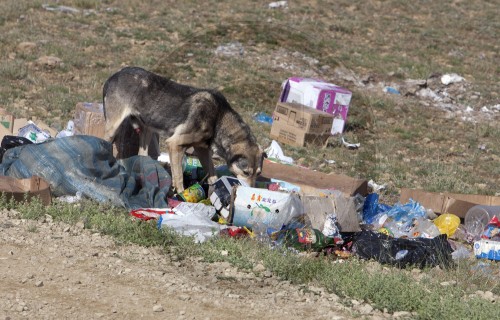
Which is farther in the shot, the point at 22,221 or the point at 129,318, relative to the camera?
the point at 22,221

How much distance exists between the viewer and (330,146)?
1227 cm

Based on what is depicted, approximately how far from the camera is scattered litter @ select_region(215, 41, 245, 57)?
1670cm

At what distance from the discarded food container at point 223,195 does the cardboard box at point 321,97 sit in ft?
16.4

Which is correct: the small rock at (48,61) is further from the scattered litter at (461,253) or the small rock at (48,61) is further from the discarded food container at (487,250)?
the discarded food container at (487,250)

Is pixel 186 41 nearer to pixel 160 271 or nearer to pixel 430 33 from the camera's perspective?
pixel 430 33

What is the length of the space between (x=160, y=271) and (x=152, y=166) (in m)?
2.45

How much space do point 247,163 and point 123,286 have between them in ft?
10.6

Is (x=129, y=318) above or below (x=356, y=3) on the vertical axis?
below

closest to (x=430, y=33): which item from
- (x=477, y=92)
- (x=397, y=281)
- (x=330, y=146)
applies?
(x=477, y=92)

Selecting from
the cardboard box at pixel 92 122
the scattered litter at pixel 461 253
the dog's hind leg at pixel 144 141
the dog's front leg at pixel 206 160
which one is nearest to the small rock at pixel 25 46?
the cardboard box at pixel 92 122

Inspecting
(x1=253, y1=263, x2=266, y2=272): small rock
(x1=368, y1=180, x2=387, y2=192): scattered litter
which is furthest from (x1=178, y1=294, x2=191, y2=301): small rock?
(x1=368, y1=180, x2=387, y2=192): scattered litter

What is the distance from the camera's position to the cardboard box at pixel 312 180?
28.5 ft

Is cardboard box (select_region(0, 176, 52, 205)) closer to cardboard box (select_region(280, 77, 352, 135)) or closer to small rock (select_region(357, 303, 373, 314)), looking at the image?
small rock (select_region(357, 303, 373, 314))

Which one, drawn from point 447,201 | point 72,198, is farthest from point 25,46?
point 447,201
